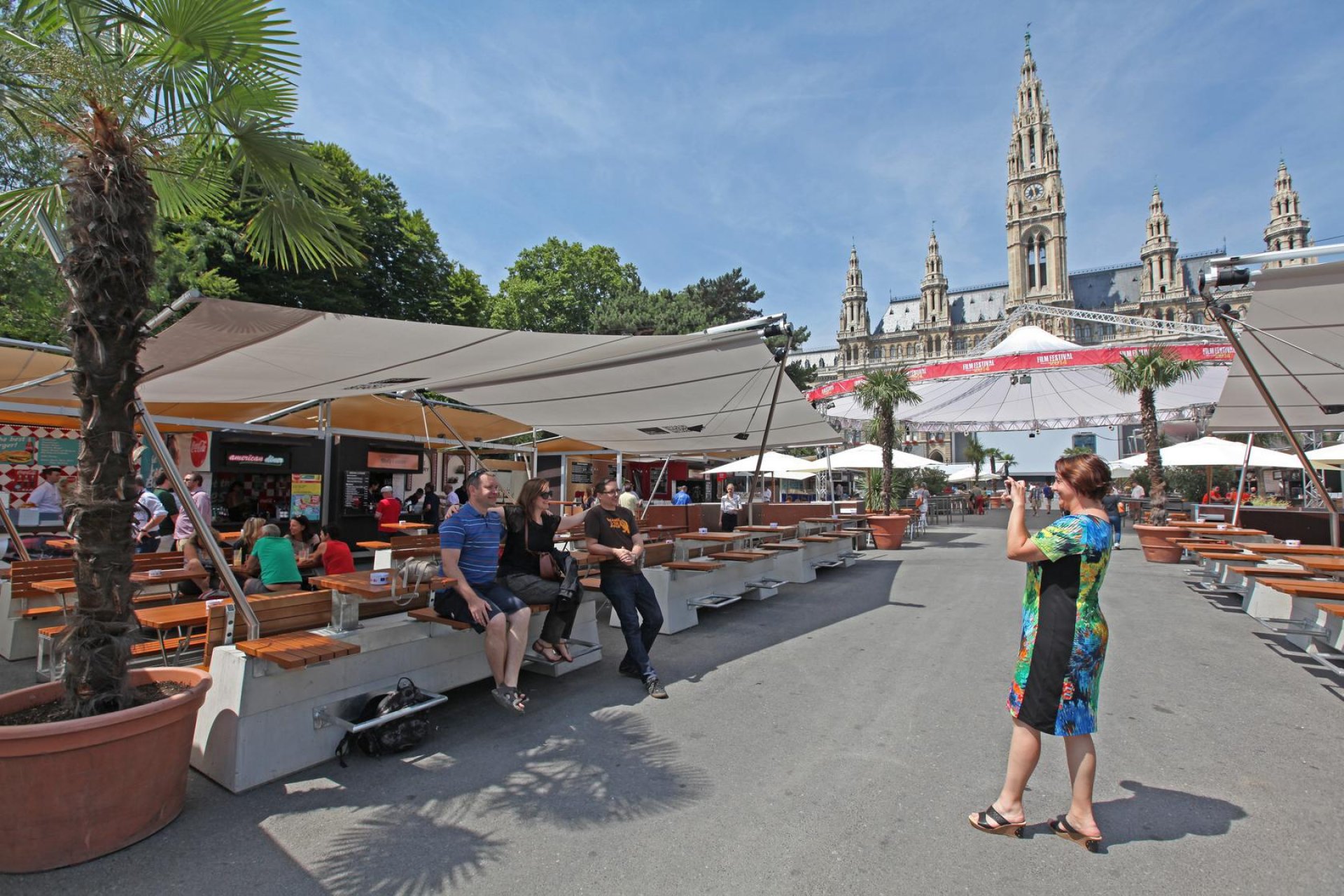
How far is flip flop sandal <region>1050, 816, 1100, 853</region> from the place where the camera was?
2561 mm

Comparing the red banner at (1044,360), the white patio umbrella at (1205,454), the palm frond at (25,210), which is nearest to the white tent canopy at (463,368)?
the palm frond at (25,210)

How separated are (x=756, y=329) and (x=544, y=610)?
9.34ft

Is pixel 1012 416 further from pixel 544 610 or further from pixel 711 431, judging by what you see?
pixel 544 610

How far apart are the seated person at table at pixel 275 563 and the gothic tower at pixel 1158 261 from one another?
Answer: 333ft

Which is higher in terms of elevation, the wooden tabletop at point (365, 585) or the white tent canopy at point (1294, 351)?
the white tent canopy at point (1294, 351)

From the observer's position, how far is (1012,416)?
999 inches

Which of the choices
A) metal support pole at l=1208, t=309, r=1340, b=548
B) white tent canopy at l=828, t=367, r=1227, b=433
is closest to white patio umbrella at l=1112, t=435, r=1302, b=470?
white tent canopy at l=828, t=367, r=1227, b=433

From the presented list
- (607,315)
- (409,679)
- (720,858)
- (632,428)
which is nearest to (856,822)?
(720,858)

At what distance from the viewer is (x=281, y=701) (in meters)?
3.26

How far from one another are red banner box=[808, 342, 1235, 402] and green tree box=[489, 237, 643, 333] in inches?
699

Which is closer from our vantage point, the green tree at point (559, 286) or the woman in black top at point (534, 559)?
the woman in black top at point (534, 559)

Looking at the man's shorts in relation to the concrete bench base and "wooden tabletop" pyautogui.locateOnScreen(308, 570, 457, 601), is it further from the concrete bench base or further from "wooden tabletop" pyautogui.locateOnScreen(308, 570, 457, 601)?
the concrete bench base

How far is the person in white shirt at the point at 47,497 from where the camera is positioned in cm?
870

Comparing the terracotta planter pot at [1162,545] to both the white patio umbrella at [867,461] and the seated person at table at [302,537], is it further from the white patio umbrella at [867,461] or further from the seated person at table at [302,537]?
the seated person at table at [302,537]
